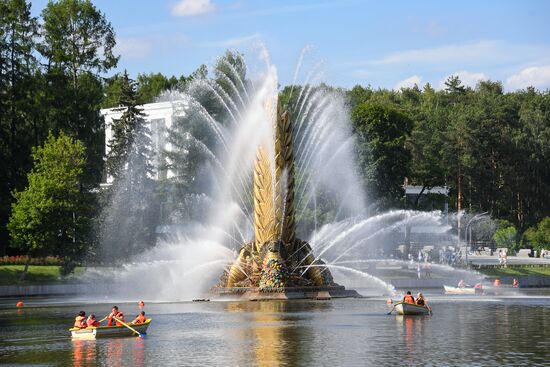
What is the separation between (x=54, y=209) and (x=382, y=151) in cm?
4678

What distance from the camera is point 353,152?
12138 centimetres

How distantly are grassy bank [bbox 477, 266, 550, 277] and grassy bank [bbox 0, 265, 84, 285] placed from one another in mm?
43778

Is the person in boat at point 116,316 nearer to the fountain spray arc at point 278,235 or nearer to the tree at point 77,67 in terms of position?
A: the fountain spray arc at point 278,235

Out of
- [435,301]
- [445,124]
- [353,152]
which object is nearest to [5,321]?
[435,301]

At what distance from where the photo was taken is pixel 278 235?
235 ft

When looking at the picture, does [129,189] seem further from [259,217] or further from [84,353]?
[84,353]

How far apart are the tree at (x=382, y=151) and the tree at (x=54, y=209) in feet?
118

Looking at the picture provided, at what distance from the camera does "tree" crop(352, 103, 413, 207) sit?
122 m

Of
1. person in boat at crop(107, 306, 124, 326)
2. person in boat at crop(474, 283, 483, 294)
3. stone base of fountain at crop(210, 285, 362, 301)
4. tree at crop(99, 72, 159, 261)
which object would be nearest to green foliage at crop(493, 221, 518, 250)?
tree at crop(99, 72, 159, 261)

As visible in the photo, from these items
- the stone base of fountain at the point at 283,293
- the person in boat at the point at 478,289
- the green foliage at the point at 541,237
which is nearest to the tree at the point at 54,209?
the stone base of fountain at the point at 283,293

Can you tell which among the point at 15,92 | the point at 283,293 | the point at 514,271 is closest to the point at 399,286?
the point at 514,271

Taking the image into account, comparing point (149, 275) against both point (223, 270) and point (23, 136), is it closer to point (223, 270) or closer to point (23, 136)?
point (223, 270)

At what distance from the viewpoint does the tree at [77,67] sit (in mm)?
114812

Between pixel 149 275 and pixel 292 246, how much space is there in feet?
81.8
